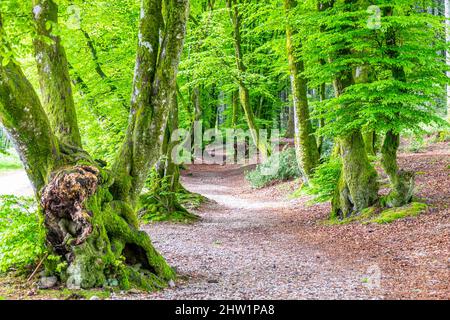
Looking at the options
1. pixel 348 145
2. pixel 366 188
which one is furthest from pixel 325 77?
pixel 366 188

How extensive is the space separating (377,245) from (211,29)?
11.9m

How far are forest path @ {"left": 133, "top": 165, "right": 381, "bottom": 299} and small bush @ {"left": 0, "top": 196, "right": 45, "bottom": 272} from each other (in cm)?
137

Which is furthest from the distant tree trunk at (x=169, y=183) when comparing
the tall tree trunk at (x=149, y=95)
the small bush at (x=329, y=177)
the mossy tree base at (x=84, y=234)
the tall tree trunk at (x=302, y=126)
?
the mossy tree base at (x=84, y=234)

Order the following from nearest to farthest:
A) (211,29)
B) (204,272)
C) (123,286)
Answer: (123,286) → (204,272) → (211,29)

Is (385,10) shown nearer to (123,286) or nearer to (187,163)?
(123,286)

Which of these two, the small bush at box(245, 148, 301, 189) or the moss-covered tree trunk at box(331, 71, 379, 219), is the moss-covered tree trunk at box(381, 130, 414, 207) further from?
the small bush at box(245, 148, 301, 189)

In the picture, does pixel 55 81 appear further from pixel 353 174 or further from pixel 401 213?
pixel 401 213

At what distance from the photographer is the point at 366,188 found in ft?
33.2

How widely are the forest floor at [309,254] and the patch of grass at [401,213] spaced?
0.60 ft

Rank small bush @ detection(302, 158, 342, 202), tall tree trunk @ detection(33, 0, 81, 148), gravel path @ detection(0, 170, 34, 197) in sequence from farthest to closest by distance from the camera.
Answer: gravel path @ detection(0, 170, 34, 197), small bush @ detection(302, 158, 342, 202), tall tree trunk @ detection(33, 0, 81, 148)

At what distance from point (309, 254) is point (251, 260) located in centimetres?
114

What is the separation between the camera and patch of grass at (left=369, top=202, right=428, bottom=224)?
8992 millimetres

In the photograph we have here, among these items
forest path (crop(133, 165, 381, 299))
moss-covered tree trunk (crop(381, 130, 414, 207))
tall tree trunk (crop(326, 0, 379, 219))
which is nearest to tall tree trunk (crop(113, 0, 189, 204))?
forest path (crop(133, 165, 381, 299))
